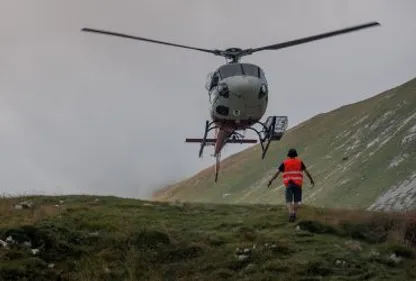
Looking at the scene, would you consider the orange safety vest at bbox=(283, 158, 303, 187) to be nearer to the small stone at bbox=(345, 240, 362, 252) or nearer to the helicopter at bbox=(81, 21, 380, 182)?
the small stone at bbox=(345, 240, 362, 252)

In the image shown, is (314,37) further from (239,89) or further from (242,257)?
(242,257)

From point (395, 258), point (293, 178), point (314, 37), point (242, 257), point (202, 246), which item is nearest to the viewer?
point (242, 257)

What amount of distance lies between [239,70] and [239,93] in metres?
1.06

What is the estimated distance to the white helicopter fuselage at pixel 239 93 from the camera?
27.1 meters

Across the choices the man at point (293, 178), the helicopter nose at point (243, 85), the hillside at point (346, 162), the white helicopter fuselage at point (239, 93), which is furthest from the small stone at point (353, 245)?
the hillside at point (346, 162)

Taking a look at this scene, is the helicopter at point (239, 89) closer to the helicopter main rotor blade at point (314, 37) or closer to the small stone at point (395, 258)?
the helicopter main rotor blade at point (314, 37)

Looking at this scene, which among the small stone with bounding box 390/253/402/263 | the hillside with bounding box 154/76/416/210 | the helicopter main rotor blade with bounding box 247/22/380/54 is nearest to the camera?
the small stone with bounding box 390/253/402/263

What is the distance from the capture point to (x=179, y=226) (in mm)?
20703

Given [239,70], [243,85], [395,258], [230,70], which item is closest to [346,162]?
[230,70]

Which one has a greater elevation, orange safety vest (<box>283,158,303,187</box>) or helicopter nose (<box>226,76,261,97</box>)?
helicopter nose (<box>226,76,261,97</box>)

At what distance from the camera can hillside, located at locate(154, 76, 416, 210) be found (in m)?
77.6

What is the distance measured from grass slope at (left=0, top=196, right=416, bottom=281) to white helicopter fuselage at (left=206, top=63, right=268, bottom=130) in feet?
20.8

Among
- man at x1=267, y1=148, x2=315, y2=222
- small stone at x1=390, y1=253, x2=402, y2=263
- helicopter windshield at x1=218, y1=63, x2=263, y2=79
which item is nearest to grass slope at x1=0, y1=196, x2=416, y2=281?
small stone at x1=390, y1=253, x2=402, y2=263

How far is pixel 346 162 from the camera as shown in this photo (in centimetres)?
9588
